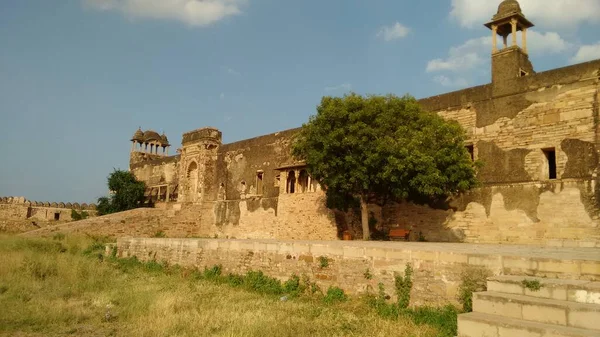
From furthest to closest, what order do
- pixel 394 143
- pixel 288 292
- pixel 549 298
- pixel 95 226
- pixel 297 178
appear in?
pixel 95 226, pixel 297 178, pixel 394 143, pixel 288 292, pixel 549 298

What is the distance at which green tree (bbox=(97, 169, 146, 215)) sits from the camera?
3278cm

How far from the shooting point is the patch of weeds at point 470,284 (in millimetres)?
6668

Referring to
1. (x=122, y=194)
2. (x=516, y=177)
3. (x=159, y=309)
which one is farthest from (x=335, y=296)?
(x=122, y=194)

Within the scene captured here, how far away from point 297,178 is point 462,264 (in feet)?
46.6

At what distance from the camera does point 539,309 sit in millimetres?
5191

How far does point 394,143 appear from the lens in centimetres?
1366

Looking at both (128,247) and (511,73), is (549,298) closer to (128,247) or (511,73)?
(511,73)

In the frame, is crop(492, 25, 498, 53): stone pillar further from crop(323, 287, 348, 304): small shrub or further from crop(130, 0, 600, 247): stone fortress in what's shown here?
crop(323, 287, 348, 304): small shrub

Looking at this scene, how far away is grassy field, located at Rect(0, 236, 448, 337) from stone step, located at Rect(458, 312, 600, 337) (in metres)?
0.83

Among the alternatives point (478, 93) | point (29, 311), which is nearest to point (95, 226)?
point (29, 311)

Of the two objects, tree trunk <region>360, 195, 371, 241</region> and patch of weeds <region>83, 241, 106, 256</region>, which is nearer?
tree trunk <region>360, 195, 371, 241</region>

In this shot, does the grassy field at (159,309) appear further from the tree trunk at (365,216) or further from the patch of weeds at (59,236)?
the patch of weeds at (59,236)

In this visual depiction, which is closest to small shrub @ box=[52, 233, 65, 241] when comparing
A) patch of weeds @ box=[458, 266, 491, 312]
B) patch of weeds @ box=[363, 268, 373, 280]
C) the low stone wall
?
the low stone wall

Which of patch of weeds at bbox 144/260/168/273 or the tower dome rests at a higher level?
the tower dome
